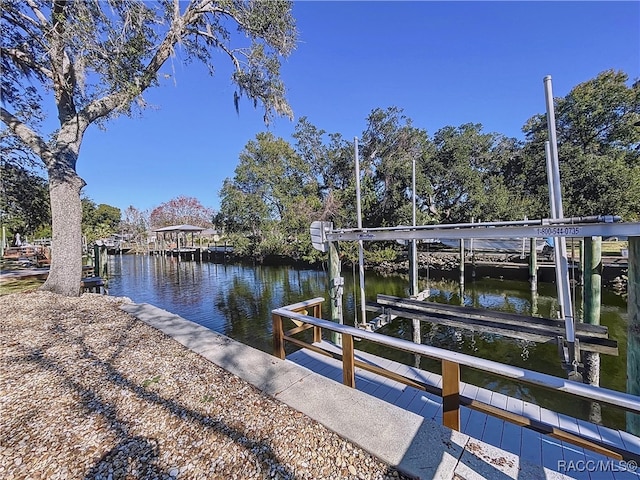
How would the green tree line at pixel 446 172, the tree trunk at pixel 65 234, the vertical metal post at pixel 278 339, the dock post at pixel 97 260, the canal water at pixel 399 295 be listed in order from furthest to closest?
the green tree line at pixel 446 172 → the dock post at pixel 97 260 → the tree trunk at pixel 65 234 → the canal water at pixel 399 295 → the vertical metal post at pixel 278 339

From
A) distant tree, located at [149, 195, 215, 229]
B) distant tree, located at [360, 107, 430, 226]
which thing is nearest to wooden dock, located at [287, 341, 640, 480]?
distant tree, located at [360, 107, 430, 226]

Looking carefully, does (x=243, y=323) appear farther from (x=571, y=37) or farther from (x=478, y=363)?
(x=571, y=37)

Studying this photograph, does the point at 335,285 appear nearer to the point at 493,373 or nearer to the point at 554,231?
the point at 554,231

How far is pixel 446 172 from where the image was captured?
16.5m

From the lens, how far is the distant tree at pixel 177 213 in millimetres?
40938

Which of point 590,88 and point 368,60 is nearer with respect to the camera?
point 368,60

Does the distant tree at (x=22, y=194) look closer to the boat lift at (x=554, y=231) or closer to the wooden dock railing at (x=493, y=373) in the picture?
the boat lift at (x=554, y=231)

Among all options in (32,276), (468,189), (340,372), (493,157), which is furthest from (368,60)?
(32,276)

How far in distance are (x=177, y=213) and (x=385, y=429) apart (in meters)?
45.0

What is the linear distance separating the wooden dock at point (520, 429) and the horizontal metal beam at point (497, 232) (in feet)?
5.24

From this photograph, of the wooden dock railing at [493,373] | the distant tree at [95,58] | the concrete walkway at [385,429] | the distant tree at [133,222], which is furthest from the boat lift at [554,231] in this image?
the distant tree at [133,222]

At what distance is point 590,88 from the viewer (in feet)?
54.0

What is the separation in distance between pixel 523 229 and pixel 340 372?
2.74 metres

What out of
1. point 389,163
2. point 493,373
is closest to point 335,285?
point 493,373
